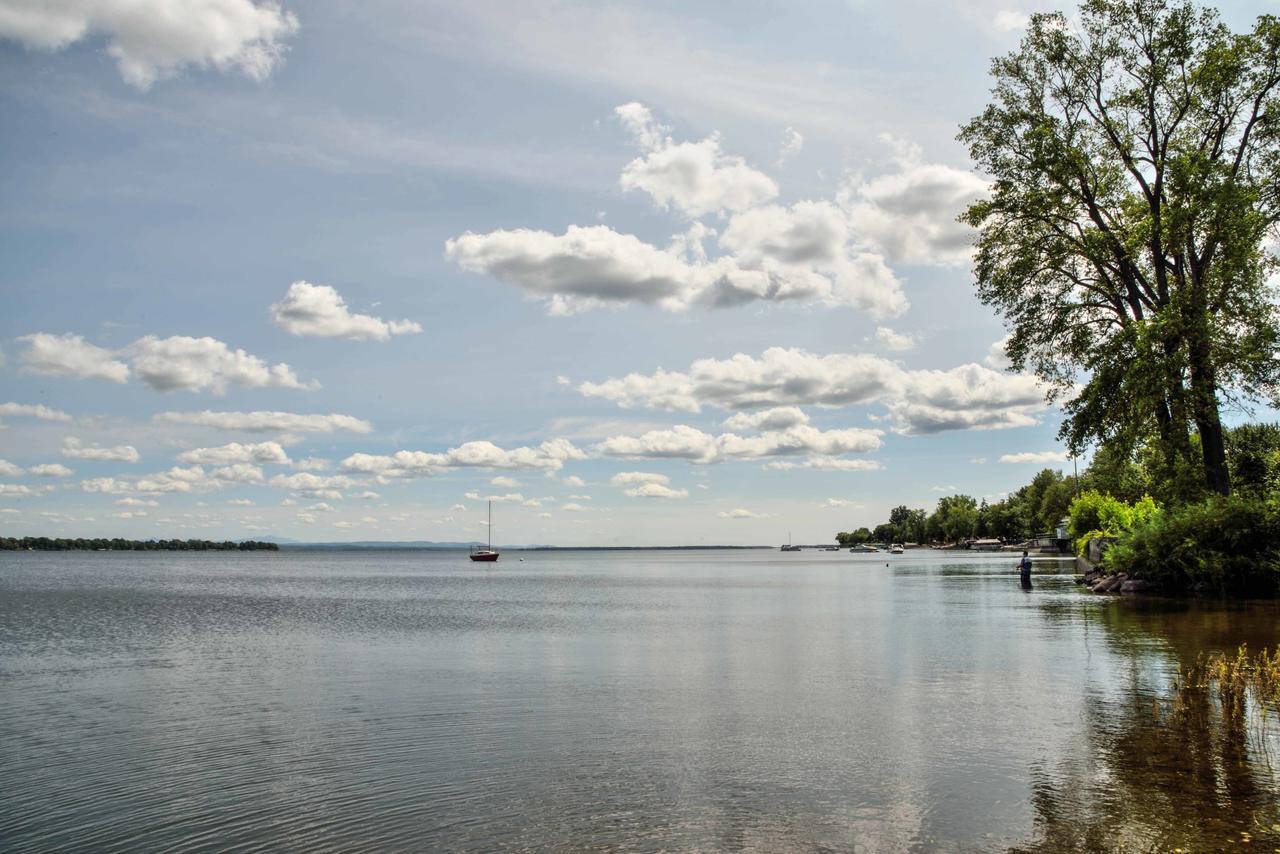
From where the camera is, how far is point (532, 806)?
36.9 feet

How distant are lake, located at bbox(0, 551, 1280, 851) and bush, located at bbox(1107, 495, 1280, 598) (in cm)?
700

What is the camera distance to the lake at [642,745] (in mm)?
10258

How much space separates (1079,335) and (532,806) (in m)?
37.0

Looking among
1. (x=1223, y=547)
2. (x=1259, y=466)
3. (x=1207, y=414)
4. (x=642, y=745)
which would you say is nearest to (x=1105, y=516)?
(x=1259, y=466)

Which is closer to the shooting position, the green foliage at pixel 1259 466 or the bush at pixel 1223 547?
the bush at pixel 1223 547

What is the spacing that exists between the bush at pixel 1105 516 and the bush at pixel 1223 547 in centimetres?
417

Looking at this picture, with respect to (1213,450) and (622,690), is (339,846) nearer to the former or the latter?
(622,690)

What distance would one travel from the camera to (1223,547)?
126 ft

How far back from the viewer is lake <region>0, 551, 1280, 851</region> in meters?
10.3

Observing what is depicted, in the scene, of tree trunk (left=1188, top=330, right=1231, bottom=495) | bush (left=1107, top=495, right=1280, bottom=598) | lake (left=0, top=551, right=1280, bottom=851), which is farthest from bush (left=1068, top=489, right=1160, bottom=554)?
lake (left=0, top=551, right=1280, bottom=851)

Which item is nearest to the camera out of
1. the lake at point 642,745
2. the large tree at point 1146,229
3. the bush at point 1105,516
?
the lake at point 642,745

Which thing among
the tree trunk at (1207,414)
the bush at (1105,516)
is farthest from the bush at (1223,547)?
the bush at (1105,516)

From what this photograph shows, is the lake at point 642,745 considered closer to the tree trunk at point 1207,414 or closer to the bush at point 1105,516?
the tree trunk at point 1207,414

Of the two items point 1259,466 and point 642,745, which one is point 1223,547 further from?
point 642,745
